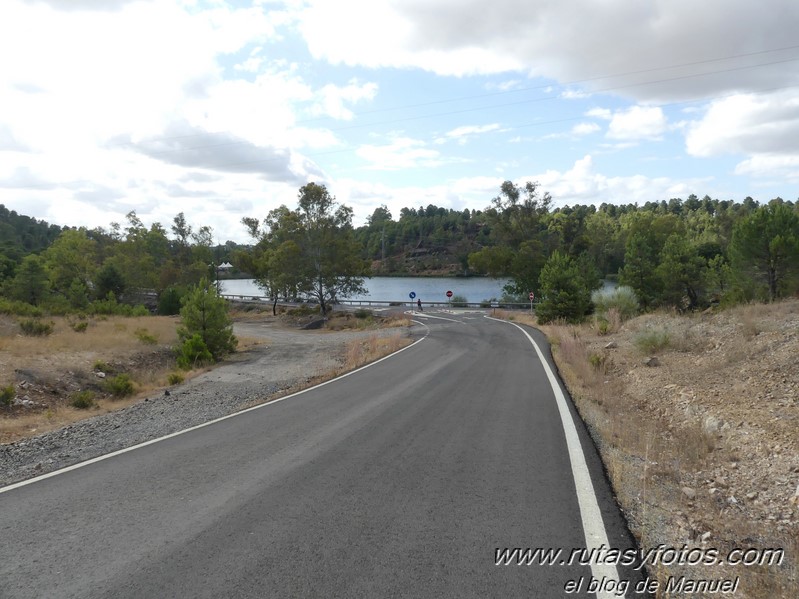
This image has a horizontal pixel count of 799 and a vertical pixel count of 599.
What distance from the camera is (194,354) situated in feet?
85.0

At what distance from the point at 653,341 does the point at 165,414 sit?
13.9 meters

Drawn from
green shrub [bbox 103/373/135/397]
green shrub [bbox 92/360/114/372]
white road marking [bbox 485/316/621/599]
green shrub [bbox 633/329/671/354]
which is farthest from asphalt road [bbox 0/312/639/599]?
green shrub [bbox 92/360/114/372]

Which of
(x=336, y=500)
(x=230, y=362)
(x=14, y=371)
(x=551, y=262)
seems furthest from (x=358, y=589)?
(x=551, y=262)

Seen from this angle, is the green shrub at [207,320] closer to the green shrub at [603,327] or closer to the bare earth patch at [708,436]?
the bare earth patch at [708,436]

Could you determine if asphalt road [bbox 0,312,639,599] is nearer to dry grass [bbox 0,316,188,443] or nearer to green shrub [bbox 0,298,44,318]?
dry grass [bbox 0,316,188,443]

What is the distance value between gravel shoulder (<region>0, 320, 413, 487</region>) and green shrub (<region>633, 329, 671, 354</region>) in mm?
10355

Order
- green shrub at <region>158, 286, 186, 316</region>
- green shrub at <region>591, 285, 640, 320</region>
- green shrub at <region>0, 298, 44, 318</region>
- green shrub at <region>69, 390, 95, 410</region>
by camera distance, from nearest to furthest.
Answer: green shrub at <region>69, 390, 95, 410</region> → green shrub at <region>591, 285, 640, 320</region> → green shrub at <region>0, 298, 44, 318</region> → green shrub at <region>158, 286, 186, 316</region>

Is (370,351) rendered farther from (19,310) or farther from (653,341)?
(19,310)

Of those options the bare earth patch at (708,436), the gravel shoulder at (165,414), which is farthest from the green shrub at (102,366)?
the bare earth patch at (708,436)

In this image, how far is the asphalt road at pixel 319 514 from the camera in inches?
153

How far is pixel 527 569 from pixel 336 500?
78.5 inches

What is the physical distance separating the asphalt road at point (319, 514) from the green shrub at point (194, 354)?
17.5 metres

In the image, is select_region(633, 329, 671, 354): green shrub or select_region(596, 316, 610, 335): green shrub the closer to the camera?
select_region(633, 329, 671, 354): green shrub

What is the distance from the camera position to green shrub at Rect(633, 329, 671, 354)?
17797 millimetres
